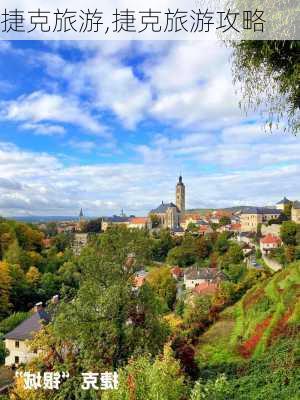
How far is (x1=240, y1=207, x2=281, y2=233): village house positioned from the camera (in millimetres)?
94500

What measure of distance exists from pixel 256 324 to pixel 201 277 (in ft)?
87.5

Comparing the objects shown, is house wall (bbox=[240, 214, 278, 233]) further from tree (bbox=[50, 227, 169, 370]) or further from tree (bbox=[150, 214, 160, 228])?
tree (bbox=[50, 227, 169, 370])

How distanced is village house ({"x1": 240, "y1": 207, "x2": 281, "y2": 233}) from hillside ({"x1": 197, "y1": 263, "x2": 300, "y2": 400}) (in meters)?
62.7

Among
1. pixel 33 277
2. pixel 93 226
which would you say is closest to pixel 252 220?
pixel 93 226

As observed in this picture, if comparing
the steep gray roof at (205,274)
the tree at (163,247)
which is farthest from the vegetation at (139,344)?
the tree at (163,247)

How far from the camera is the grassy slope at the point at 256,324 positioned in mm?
21781

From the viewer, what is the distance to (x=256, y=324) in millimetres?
24984

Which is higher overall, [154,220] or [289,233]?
[154,220]

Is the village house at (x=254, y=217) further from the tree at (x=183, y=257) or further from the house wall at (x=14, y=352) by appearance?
the house wall at (x=14, y=352)

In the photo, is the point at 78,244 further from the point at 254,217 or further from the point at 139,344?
the point at 139,344

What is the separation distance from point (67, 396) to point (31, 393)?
1224 mm

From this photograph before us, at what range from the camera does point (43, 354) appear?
617 inches

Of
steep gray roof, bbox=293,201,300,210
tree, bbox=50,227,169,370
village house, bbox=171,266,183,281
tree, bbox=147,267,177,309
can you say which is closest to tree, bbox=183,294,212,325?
tree, bbox=147,267,177,309

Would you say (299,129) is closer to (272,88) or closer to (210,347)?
(272,88)
